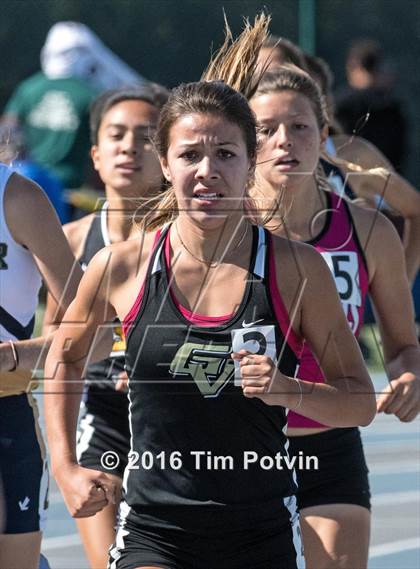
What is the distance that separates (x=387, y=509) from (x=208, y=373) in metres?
3.49

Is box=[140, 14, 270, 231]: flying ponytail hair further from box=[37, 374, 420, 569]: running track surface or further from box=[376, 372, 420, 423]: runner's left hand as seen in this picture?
box=[37, 374, 420, 569]: running track surface

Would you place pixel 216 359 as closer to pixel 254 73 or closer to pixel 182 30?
pixel 254 73

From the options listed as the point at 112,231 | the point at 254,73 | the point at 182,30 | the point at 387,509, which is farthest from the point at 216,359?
the point at 182,30

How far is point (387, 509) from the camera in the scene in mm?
6406

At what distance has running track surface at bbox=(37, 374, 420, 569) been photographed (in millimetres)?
5633

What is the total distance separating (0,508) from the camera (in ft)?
12.5

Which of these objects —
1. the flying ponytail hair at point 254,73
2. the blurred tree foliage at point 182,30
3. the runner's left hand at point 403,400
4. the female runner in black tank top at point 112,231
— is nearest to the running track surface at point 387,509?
the female runner in black tank top at point 112,231

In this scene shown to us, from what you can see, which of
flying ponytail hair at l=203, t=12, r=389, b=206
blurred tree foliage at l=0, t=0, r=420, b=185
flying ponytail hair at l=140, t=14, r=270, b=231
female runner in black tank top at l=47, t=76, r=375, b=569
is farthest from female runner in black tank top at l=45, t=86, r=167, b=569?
blurred tree foliage at l=0, t=0, r=420, b=185

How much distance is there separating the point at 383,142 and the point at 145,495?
5.76 metres

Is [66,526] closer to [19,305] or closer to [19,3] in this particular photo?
[19,305]

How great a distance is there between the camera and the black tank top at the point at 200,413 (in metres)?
3.09

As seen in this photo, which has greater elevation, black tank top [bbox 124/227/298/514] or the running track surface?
black tank top [bbox 124/227/298/514]

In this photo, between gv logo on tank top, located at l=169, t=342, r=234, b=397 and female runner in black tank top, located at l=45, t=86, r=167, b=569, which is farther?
female runner in black tank top, located at l=45, t=86, r=167, b=569

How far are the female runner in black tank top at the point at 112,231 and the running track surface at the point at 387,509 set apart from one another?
112 centimetres
